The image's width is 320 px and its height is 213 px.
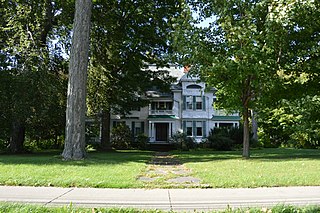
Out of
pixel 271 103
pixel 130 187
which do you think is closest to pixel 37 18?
pixel 271 103

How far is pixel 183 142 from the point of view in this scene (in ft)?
100

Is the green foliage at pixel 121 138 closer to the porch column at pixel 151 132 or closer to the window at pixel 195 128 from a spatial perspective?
the porch column at pixel 151 132

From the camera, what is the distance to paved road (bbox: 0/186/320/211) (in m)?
5.21

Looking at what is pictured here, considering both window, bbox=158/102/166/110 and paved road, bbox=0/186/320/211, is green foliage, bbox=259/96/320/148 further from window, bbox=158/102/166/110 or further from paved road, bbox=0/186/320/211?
paved road, bbox=0/186/320/211

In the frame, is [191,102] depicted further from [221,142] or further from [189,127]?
[221,142]

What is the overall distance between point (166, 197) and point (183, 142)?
979 inches

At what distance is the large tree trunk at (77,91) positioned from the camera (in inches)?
539

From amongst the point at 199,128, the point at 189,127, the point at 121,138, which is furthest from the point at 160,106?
the point at 121,138

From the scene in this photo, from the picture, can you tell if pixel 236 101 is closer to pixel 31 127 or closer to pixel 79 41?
pixel 79 41

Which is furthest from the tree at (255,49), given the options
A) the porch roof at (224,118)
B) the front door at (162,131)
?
the front door at (162,131)

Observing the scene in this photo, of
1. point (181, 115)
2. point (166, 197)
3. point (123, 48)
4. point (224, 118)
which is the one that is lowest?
point (166, 197)

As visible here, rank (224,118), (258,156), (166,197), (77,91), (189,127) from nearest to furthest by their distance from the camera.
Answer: (166,197) → (77,91) → (258,156) → (189,127) → (224,118)

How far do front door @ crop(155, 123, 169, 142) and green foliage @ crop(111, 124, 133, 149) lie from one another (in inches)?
289

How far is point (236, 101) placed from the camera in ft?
50.7
